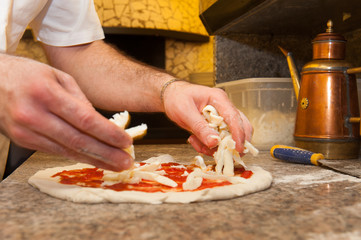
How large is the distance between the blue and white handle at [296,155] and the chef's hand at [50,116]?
62 cm

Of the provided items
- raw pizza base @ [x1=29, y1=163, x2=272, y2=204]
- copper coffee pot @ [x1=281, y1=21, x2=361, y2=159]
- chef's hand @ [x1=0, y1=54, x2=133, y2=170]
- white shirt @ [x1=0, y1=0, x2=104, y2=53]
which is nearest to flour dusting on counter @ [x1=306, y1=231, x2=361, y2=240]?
raw pizza base @ [x1=29, y1=163, x2=272, y2=204]

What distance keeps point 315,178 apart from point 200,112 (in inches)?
13.1

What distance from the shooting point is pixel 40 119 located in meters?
0.59

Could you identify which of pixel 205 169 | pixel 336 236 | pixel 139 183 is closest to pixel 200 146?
pixel 205 169

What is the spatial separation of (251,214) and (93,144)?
0.96 ft

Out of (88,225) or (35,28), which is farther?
(35,28)

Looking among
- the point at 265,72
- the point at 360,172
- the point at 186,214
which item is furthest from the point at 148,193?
the point at 265,72

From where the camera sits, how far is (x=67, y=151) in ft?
2.19

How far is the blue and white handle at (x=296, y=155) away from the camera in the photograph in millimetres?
1074

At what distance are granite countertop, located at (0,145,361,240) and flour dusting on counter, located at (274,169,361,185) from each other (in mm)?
42

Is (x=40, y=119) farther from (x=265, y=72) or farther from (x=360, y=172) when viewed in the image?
(x=265, y=72)

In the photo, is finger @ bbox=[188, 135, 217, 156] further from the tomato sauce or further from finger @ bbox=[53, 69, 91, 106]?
finger @ bbox=[53, 69, 91, 106]

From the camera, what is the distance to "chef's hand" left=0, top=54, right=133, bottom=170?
58cm

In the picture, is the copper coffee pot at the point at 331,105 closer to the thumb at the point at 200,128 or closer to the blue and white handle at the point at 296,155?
the blue and white handle at the point at 296,155
